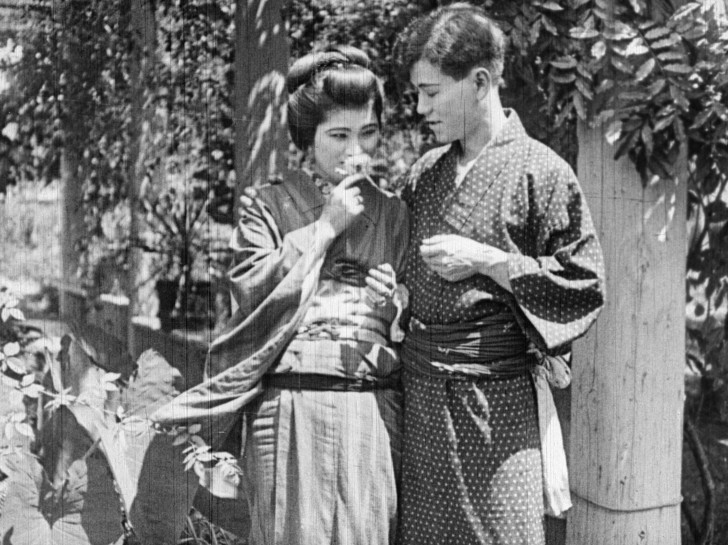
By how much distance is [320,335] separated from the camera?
2613 millimetres

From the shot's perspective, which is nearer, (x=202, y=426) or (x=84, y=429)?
(x=202, y=426)

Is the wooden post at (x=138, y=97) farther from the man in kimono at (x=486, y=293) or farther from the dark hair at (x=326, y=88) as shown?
the man in kimono at (x=486, y=293)

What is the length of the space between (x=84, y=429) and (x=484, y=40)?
167 centimetres

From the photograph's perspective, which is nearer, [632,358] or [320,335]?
[320,335]

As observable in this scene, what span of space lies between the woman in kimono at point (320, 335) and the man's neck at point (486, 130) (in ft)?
0.83

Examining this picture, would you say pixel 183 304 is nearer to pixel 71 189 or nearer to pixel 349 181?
pixel 71 189

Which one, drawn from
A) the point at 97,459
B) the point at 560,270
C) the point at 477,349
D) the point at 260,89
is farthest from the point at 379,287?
the point at 97,459

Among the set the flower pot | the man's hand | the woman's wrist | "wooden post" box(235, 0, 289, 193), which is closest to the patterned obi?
the man's hand

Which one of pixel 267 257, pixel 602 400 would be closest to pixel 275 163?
pixel 267 257

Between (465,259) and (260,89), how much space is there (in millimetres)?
1021

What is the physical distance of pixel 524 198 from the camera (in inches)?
99.0

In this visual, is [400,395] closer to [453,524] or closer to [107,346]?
[453,524]

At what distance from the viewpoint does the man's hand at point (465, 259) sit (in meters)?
2.48

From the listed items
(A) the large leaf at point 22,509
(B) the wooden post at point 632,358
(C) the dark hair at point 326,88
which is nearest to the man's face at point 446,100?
(C) the dark hair at point 326,88
